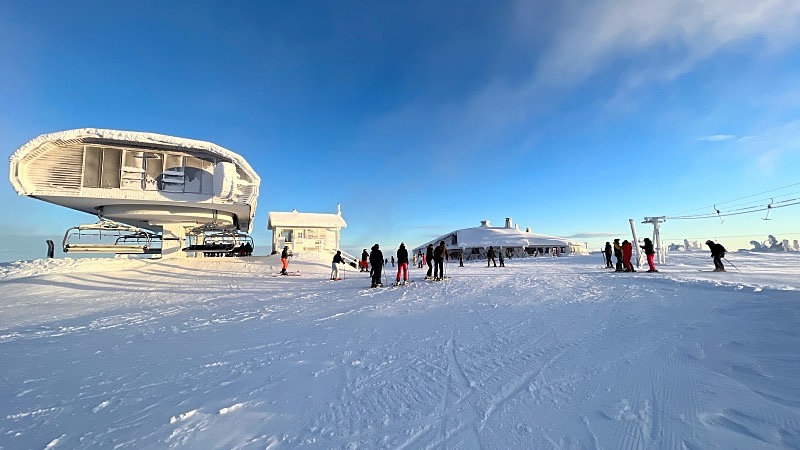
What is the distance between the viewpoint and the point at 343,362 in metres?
4.26

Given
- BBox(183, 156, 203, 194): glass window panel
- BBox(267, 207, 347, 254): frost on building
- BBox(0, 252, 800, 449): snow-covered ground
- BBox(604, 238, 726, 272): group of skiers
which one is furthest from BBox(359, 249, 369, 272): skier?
BBox(604, 238, 726, 272): group of skiers

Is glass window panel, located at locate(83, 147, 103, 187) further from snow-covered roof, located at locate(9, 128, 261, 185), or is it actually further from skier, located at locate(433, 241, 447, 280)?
→ skier, located at locate(433, 241, 447, 280)

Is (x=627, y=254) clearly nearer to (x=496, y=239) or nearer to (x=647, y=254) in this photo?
(x=647, y=254)

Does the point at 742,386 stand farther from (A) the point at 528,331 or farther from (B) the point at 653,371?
(A) the point at 528,331

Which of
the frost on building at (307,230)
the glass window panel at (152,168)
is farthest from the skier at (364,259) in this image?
the glass window panel at (152,168)

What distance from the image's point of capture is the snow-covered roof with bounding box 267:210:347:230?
33.4 meters

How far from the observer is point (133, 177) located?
18344 millimetres

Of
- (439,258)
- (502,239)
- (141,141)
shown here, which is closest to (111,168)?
(141,141)

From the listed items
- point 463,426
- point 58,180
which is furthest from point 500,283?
point 58,180

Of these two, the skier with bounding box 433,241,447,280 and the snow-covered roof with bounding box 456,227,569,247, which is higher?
the snow-covered roof with bounding box 456,227,569,247

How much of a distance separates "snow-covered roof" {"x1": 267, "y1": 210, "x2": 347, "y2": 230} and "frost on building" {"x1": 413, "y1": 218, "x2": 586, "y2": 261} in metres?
17.5

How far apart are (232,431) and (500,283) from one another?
33.9 feet

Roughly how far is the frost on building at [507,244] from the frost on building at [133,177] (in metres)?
30.3

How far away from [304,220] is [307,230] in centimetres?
112
